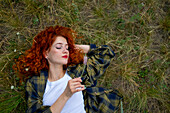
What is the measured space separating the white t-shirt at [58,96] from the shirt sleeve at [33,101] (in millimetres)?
105

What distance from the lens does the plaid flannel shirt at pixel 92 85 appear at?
8.45 feet

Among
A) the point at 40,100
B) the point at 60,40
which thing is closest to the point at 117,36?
the point at 60,40

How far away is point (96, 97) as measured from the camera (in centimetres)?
275

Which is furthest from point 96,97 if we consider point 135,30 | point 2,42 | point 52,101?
point 2,42

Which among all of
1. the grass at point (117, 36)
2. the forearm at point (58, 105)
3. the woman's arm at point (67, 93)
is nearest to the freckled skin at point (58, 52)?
the woman's arm at point (67, 93)

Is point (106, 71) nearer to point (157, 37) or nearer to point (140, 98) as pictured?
point (140, 98)

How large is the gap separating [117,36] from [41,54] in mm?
1801

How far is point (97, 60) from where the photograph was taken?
9.18 feet

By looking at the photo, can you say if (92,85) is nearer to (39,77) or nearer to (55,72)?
(55,72)

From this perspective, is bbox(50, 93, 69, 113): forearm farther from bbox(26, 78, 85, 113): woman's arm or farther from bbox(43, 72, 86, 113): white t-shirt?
bbox(43, 72, 86, 113): white t-shirt

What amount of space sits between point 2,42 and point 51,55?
1.52m

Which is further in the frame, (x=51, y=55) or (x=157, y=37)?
(x=157, y=37)

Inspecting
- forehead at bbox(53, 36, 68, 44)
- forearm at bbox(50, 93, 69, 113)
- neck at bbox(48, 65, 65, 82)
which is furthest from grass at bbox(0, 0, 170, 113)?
forearm at bbox(50, 93, 69, 113)

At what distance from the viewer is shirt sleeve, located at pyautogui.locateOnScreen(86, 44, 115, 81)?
275 centimetres
